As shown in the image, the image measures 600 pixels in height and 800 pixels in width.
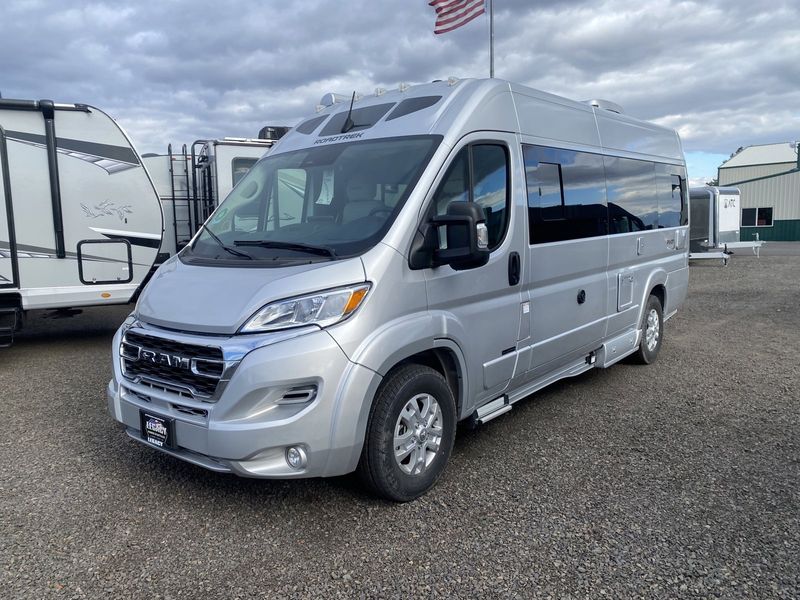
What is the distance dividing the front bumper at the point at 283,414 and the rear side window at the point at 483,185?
48.9 inches

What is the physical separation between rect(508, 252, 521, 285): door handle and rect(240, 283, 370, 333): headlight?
1532 millimetres

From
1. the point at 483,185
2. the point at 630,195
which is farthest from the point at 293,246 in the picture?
the point at 630,195

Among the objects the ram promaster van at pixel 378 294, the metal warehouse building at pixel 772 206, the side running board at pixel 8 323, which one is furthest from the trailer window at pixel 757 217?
the side running board at pixel 8 323

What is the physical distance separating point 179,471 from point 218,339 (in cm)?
146

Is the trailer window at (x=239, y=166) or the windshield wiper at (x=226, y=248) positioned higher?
the trailer window at (x=239, y=166)

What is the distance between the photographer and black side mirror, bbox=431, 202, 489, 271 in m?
3.67

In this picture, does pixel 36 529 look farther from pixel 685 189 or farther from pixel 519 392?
pixel 685 189

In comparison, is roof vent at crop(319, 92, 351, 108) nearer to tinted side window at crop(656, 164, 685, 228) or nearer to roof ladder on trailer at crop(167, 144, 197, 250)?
tinted side window at crop(656, 164, 685, 228)

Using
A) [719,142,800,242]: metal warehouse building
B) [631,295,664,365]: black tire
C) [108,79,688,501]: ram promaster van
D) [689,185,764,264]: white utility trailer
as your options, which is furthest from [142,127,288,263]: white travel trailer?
[719,142,800,242]: metal warehouse building

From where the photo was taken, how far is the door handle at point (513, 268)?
4.47 m

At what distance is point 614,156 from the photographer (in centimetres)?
611

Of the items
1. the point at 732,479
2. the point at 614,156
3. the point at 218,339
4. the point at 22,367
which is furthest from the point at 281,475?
the point at 22,367

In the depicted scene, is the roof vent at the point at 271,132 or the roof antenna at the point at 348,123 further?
the roof vent at the point at 271,132

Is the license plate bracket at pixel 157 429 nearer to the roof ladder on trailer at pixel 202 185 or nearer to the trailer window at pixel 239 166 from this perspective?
the trailer window at pixel 239 166
